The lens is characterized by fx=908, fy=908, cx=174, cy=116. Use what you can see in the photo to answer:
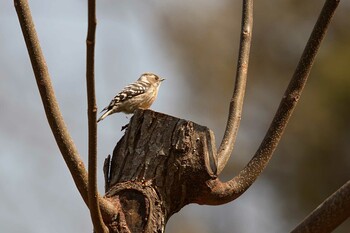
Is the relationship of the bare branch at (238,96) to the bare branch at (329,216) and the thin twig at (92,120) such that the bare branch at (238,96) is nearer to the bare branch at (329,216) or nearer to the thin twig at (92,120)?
the thin twig at (92,120)

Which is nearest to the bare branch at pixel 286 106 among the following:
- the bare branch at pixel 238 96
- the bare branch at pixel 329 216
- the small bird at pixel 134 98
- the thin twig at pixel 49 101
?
the bare branch at pixel 238 96

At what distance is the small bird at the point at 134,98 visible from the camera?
22.9ft

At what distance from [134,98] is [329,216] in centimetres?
505

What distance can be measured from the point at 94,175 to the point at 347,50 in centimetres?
1201

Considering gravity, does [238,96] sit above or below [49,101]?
above

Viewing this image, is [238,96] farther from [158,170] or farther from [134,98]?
[134,98]

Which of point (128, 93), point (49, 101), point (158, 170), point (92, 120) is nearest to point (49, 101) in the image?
point (49, 101)

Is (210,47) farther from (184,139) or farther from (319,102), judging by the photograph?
(184,139)

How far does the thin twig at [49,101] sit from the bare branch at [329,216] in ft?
2.02

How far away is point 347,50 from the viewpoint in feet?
45.5

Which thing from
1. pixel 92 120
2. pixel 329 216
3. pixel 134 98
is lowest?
pixel 329 216

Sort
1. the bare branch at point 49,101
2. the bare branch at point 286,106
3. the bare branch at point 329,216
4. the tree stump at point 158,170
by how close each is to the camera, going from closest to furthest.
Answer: the bare branch at point 329,216
the bare branch at point 49,101
the tree stump at point 158,170
the bare branch at point 286,106

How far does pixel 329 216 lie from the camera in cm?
209

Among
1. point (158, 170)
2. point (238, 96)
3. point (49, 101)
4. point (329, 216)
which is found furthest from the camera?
point (238, 96)
